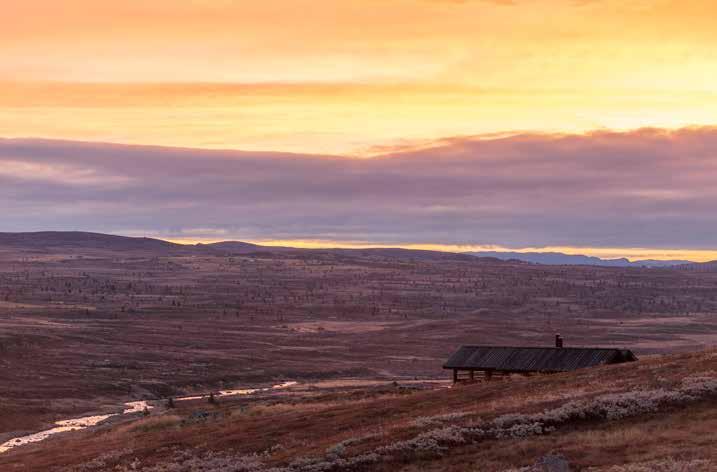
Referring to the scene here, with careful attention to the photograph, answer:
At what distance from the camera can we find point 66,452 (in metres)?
46.7

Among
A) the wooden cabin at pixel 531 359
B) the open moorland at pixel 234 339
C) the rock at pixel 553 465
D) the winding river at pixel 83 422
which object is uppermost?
the rock at pixel 553 465

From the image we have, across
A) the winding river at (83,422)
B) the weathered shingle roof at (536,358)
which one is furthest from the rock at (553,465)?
the winding river at (83,422)

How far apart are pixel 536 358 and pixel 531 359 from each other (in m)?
0.31

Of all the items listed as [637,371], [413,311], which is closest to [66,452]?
[637,371]

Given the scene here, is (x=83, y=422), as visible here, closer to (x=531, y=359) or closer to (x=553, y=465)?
(x=531, y=359)

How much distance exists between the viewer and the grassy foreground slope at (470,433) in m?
28.0

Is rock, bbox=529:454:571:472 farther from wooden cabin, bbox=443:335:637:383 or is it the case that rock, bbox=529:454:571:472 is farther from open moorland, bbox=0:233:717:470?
open moorland, bbox=0:233:717:470

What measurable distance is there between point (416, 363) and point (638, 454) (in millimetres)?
89759

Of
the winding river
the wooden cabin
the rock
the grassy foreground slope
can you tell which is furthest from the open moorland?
the rock

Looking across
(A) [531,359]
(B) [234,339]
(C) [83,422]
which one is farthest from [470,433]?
(B) [234,339]

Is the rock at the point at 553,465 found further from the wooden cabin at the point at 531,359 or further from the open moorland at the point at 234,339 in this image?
the open moorland at the point at 234,339

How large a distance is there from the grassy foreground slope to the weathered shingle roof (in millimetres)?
7128

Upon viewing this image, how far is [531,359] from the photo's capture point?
194ft

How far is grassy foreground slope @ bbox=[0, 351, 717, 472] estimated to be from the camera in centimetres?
2800
